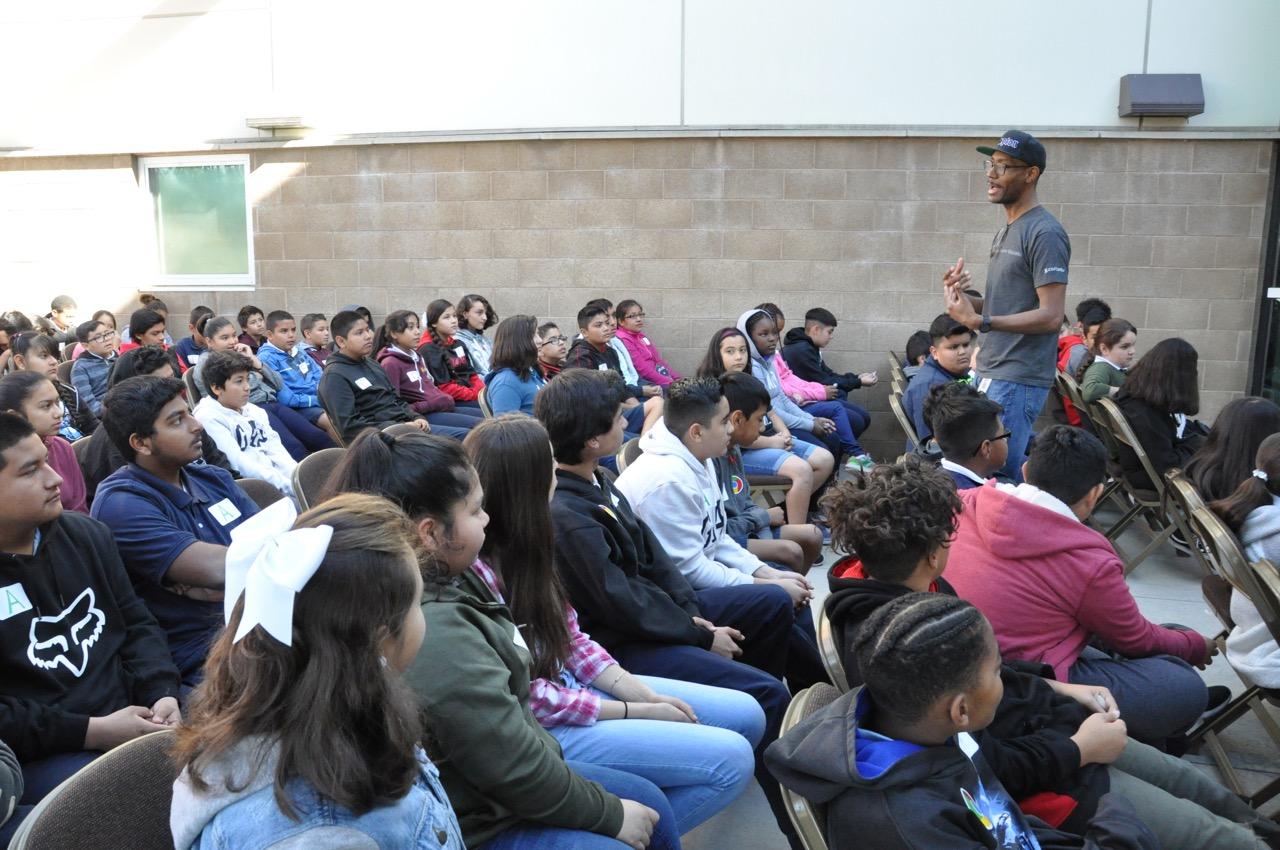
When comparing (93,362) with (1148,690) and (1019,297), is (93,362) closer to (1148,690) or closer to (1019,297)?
(1019,297)

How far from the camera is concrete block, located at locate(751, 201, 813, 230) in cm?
738

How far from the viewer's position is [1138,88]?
264 inches

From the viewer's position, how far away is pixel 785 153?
733cm

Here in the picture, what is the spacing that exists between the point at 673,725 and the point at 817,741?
0.59 meters

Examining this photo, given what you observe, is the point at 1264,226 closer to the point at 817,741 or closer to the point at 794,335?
the point at 794,335

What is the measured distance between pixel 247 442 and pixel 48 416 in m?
1.01

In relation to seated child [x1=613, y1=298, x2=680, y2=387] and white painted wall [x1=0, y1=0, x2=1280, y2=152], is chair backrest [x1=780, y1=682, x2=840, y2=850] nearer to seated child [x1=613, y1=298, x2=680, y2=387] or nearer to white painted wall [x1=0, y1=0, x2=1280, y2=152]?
seated child [x1=613, y1=298, x2=680, y2=387]

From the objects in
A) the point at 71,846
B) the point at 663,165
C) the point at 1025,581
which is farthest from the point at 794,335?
the point at 71,846

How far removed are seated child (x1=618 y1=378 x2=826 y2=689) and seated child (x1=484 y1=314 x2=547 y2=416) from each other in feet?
7.84

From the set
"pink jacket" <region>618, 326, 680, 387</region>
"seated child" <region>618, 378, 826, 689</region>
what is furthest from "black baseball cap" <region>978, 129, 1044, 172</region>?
"pink jacket" <region>618, 326, 680, 387</region>

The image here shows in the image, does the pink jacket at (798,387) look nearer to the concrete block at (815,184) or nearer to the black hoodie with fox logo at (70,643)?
the concrete block at (815,184)

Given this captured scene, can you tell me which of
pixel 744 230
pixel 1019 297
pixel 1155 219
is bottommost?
pixel 1019 297

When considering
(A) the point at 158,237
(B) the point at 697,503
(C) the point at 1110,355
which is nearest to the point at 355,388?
(B) the point at 697,503

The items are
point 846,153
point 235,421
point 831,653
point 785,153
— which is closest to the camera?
point 831,653
